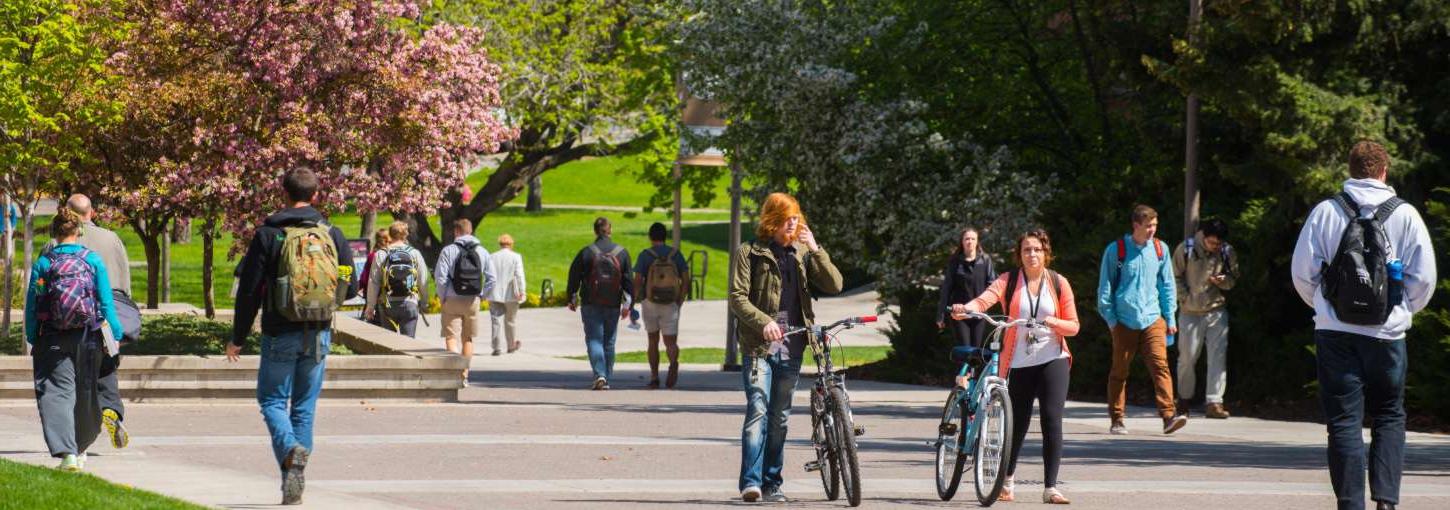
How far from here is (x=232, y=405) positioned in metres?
15.9

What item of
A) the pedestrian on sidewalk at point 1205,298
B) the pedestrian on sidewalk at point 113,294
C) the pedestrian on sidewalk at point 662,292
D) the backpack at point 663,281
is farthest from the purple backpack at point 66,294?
the backpack at point 663,281

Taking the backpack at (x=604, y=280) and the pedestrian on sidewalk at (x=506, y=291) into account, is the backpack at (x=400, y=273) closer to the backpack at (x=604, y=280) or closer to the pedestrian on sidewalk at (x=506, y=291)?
the backpack at (x=604, y=280)

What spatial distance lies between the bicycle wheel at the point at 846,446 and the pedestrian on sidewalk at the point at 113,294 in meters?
3.96

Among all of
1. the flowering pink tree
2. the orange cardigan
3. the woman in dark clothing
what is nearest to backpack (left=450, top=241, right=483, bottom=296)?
the flowering pink tree

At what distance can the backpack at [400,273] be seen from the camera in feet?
64.4

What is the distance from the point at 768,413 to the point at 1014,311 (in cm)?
Result: 132

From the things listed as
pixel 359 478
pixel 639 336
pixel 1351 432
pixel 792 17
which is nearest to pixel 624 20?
pixel 639 336

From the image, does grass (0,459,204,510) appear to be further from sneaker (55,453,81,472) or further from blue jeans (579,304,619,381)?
blue jeans (579,304,619,381)

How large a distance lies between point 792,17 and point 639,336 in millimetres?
10001

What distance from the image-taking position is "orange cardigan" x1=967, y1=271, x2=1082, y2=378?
1034cm

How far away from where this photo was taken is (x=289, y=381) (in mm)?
9875

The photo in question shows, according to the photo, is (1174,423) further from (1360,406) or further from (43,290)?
(43,290)

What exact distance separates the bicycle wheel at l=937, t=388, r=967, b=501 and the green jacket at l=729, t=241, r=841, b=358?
834mm

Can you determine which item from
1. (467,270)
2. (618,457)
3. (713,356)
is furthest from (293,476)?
(713,356)
